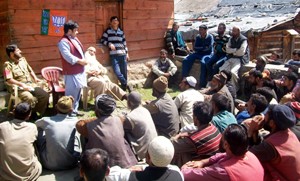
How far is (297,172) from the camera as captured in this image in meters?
3.20

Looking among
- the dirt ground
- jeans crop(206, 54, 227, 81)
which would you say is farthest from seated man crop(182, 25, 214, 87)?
the dirt ground

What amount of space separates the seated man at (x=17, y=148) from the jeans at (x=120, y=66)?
4.75 m

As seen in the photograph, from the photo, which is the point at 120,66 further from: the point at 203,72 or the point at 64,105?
the point at 64,105

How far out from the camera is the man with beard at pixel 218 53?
883cm

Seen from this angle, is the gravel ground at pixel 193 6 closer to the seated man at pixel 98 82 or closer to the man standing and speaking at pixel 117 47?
the man standing and speaking at pixel 117 47

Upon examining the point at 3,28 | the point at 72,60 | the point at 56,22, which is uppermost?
the point at 56,22

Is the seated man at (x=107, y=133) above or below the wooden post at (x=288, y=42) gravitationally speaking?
below

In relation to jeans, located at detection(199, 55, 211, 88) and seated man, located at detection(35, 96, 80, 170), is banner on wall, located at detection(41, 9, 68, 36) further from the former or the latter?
jeans, located at detection(199, 55, 211, 88)

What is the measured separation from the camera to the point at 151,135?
15.0 ft

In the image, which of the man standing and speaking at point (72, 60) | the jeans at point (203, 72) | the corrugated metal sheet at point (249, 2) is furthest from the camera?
the corrugated metal sheet at point (249, 2)

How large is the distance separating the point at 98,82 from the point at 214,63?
3.39m

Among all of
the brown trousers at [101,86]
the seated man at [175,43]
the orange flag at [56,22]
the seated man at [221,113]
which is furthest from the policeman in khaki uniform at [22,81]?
the seated man at [175,43]

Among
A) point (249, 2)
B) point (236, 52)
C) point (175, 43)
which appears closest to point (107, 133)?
point (236, 52)

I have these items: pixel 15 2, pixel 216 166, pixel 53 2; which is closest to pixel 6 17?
pixel 15 2
